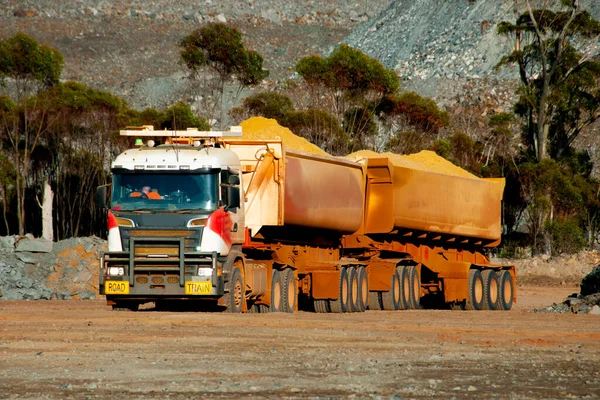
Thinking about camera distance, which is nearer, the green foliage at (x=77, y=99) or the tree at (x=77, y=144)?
the green foliage at (x=77, y=99)

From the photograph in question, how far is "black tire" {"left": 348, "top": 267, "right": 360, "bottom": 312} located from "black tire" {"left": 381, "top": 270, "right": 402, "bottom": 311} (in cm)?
175

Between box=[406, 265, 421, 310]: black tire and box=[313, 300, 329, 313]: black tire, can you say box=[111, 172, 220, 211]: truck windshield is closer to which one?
box=[313, 300, 329, 313]: black tire

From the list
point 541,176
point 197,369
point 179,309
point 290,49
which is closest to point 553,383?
point 197,369

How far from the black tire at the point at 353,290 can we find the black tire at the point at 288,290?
233 cm

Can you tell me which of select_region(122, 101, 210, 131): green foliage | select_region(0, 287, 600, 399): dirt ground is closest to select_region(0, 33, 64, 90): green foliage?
select_region(122, 101, 210, 131): green foliage

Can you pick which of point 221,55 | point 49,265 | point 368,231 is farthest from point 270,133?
point 221,55

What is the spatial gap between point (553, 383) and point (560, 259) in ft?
183

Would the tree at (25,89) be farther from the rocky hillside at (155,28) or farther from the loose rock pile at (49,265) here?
the rocky hillside at (155,28)

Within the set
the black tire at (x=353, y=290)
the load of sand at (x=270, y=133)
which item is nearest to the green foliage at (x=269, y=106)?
the load of sand at (x=270, y=133)

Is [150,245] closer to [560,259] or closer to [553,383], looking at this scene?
[553,383]

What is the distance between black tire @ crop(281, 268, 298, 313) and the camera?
2870 cm

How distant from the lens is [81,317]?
24.8 metres

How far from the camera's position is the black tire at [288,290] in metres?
28.7

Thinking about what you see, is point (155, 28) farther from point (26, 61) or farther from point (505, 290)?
point (505, 290)
